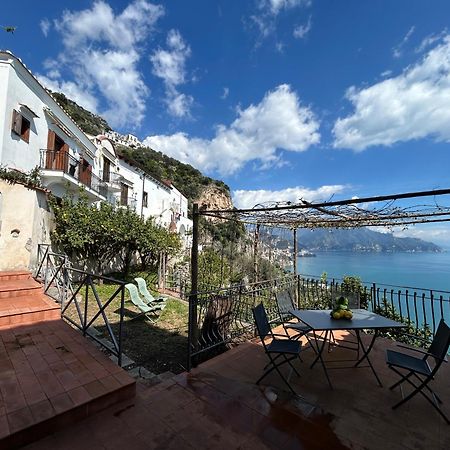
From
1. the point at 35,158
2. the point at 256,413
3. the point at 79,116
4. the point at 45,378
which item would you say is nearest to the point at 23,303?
the point at 45,378

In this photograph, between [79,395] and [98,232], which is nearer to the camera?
[79,395]

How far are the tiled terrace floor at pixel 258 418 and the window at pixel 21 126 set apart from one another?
9.60 meters

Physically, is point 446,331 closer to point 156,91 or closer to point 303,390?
point 303,390

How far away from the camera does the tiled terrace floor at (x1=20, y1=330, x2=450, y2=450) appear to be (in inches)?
77.4

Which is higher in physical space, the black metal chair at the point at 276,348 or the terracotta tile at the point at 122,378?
the black metal chair at the point at 276,348

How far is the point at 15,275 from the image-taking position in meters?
5.87

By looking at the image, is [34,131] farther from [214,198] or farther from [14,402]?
[214,198]

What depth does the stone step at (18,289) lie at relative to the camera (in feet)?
15.8

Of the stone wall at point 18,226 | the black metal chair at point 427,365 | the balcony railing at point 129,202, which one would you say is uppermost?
the balcony railing at point 129,202

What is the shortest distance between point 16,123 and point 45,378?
9229 millimetres

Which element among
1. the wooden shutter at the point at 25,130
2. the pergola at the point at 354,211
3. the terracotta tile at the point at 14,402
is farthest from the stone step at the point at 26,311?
the wooden shutter at the point at 25,130

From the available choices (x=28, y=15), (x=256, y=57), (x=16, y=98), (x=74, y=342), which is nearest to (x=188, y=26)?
(x=256, y=57)

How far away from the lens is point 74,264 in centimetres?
1015

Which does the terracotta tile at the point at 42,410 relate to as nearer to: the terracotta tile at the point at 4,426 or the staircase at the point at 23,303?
the terracotta tile at the point at 4,426
